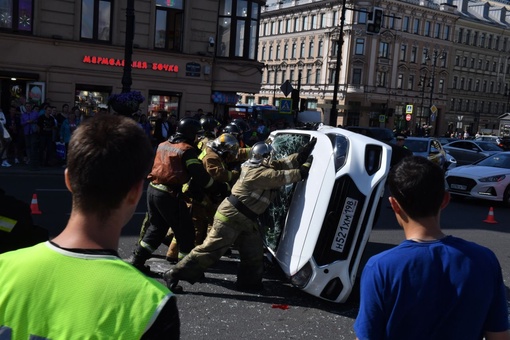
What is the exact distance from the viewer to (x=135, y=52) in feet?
74.0

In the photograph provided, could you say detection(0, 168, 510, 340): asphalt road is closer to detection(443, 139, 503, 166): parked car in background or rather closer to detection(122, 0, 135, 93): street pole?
detection(122, 0, 135, 93): street pole

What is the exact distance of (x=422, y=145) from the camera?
2020 cm

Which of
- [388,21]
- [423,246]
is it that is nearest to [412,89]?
[388,21]

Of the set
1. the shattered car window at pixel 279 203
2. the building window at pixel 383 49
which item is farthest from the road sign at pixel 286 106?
the building window at pixel 383 49

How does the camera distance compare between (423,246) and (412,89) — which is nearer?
(423,246)

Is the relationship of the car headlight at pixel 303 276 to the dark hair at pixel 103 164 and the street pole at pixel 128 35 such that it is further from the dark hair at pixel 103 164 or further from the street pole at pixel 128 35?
the street pole at pixel 128 35

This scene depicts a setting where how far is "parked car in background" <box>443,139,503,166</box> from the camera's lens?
23922 mm

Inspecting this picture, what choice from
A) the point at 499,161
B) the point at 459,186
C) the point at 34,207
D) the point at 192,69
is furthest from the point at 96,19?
the point at 499,161

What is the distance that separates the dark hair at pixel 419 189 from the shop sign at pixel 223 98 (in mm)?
22513

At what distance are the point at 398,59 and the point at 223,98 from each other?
5414 cm

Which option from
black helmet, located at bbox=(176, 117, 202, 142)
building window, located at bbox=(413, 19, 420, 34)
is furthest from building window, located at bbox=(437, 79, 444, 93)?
black helmet, located at bbox=(176, 117, 202, 142)

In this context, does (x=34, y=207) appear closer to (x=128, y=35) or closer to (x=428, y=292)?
(x=128, y=35)

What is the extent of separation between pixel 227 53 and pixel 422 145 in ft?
31.4

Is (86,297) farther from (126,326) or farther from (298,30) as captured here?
(298,30)
